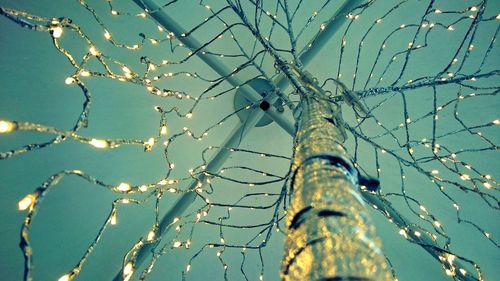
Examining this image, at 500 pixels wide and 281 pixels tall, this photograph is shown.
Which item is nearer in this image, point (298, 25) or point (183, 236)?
point (298, 25)

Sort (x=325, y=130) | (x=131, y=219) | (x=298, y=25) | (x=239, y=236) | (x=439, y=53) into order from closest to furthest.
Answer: (x=325, y=130)
(x=439, y=53)
(x=298, y=25)
(x=131, y=219)
(x=239, y=236)

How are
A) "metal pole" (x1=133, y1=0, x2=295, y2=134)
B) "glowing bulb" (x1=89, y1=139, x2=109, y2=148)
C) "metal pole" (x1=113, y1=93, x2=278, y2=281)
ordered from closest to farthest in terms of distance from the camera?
"glowing bulb" (x1=89, y1=139, x2=109, y2=148) < "metal pole" (x1=133, y1=0, x2=295, y2=134) < "metal pole" (x1=113, y1=93, x2=278, y2=281)

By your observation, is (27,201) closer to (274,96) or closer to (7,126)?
(7,126)

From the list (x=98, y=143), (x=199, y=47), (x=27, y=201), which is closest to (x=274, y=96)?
(x=199, y=47)

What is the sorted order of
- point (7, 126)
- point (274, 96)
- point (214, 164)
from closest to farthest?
point (7, 126) < point (274, 96) < point (214, 164)

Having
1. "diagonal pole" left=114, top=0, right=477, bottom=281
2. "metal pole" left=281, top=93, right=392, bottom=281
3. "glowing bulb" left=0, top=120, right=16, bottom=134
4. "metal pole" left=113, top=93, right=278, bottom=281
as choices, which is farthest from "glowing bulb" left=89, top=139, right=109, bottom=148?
"metal pole" left=113, top=93, right=278, bottom=281

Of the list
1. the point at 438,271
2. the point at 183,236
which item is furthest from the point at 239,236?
the point at 438,271

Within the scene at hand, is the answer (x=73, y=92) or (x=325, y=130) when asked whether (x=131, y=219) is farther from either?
(x=325, y=130)

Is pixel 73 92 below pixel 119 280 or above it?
above

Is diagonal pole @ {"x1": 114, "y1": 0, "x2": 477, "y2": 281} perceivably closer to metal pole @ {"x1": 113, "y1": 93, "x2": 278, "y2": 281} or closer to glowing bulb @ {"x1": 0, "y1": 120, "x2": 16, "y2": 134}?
metal pole @ {"x1": 113, "y1": 93, "x2": 278, "y2": 281}
